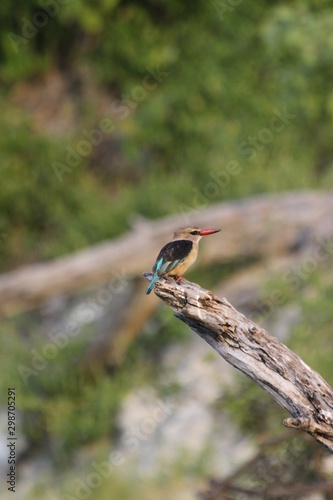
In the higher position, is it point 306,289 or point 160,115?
point 160,115

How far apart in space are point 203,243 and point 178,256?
4901 millimetres

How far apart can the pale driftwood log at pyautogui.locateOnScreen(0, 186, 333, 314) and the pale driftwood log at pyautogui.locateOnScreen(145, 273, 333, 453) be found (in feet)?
15.5

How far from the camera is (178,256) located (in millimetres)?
4250

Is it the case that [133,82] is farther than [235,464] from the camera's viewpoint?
Yes

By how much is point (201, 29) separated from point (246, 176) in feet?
12.1

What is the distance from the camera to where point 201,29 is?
1515 centimetres

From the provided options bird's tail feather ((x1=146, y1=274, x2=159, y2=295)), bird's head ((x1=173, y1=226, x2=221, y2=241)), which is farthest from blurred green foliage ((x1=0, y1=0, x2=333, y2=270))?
bird's tail feather ((x1=146, y1=274, x2=159, y2=295))

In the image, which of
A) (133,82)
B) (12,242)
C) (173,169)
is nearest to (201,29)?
(133,82)

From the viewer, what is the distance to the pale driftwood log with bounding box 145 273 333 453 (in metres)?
3.51

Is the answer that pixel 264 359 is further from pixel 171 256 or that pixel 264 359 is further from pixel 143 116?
pixel 143 116

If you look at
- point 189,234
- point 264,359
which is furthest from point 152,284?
point 264,359

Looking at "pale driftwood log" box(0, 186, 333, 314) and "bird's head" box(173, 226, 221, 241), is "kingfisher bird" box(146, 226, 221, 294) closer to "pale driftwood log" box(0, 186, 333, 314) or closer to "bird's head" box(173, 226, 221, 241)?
"bird's head" box(173, 226, 221, 241)

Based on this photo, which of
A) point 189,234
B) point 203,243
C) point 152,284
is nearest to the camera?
point 152,284

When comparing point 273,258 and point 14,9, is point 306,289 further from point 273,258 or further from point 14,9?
point 14,9
